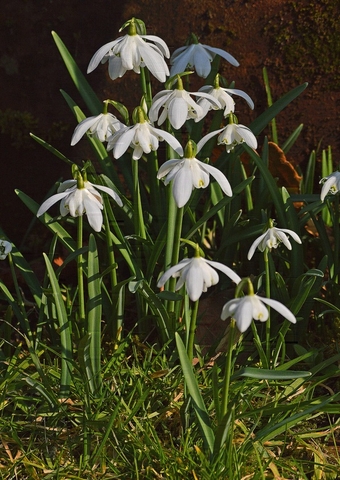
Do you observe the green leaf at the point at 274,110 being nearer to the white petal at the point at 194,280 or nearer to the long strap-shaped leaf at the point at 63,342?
the long strap-shaped leaf at the point at 63,342

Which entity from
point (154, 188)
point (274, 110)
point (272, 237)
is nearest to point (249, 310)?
point (272, 237)

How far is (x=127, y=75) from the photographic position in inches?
88.1

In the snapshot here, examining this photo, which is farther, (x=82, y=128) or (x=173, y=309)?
(x=173, y=309)

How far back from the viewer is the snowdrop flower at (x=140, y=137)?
4.40 feet

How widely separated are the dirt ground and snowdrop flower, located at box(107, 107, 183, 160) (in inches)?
35.5

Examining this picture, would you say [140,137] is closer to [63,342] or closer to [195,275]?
[195,275]

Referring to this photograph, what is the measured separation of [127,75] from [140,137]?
97cm

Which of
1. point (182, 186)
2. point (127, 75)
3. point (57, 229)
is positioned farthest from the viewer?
point (127, 75)

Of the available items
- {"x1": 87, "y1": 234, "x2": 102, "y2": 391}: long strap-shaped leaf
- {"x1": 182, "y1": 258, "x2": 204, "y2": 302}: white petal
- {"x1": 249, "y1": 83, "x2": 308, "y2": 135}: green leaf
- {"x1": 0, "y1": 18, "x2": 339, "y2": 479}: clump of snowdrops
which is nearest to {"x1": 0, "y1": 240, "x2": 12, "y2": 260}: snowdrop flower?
{"x1": 0, "y1": 18, "x2": 339, "y2": 479}: clump of snowdrops

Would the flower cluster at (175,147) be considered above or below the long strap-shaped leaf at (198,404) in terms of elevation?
above

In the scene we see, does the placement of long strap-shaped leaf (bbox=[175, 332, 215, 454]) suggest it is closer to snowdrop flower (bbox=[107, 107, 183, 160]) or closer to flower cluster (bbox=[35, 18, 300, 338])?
flower cluster (bbox=[35, 18, 300, 338])

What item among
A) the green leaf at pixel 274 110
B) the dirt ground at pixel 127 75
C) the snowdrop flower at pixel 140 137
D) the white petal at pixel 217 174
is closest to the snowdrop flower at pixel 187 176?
the white petal at pixel 217 174

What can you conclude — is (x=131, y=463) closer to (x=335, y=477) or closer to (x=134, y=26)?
(x=335, y=477)

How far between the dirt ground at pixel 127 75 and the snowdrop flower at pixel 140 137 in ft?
2.96
